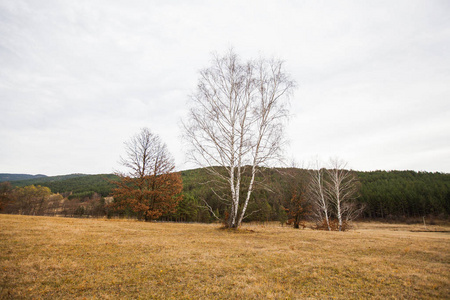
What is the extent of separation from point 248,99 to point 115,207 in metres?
19.4

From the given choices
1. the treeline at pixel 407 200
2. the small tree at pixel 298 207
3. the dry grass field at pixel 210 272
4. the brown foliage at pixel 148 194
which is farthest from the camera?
the treeline at pixel 407 200

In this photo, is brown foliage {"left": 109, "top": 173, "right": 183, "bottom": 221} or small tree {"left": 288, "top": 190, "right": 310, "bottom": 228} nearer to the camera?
brown foliage {"left": 109, "top": 173, "right": 183, "bottom": 221}

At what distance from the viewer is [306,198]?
25.4 meters

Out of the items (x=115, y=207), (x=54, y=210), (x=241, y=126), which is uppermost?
(x=241, y=126)

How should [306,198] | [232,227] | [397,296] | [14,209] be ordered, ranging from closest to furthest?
[397,296] → [232,227] → [306,198] → [14,209]

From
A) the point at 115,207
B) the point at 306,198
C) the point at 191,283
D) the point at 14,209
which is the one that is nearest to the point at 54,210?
the point at 14,209

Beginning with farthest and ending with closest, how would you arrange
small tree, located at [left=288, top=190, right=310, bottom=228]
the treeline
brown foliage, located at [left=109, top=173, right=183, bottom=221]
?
the treeline
small tree, located at [left=288, top=190, right=310, bottom=228]
brown foliage, located at [left=109, top=173, right=183, bottom=221]

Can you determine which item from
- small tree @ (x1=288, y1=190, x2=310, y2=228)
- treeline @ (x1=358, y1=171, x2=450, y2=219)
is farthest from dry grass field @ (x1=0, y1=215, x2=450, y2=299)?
treeline @ (x1=358, y1=171, x2=450, y2=219)

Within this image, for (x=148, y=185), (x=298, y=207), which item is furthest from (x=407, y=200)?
(x=148, y=185)

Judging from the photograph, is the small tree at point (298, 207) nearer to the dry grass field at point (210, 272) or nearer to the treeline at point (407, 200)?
the dry grass field at point (210, 272)

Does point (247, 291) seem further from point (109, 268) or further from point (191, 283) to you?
point (109, 268)

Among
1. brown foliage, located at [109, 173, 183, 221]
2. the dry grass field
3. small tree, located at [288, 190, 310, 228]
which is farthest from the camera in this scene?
small tree, located at [288, 190, 310, 228]

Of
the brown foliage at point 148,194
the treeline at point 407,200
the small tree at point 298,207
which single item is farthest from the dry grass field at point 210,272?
the treeline at point 407,200

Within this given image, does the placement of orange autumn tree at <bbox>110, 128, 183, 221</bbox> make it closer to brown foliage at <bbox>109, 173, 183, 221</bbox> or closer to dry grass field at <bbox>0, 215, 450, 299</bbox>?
brown foliage at <bbox>109, 173, 183, 221</bbox>
